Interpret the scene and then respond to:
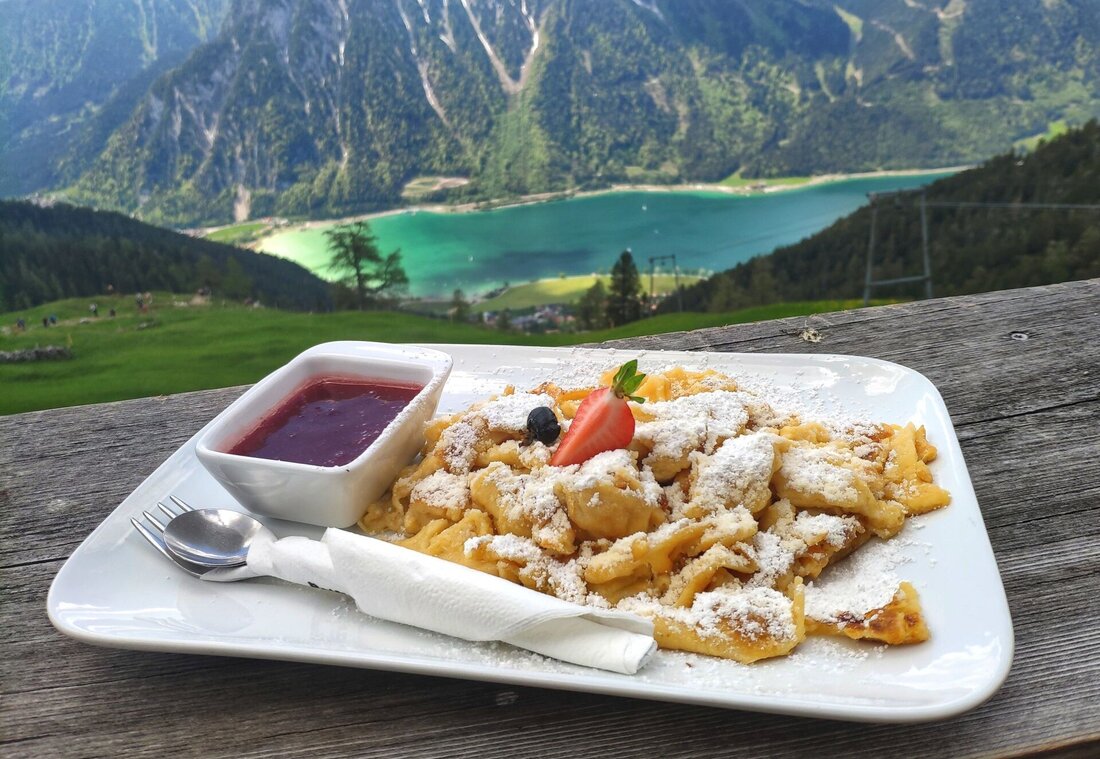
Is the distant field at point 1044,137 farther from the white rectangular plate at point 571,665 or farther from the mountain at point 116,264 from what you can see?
the white rectangular plate at point 571,665

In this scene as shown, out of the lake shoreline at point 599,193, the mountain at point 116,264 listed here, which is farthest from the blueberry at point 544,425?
the lake shoreline at point 599,193

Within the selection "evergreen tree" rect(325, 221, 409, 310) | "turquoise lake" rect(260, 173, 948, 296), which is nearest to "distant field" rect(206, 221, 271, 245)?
"turquoise lake" rect(260, 173, 948, 296)

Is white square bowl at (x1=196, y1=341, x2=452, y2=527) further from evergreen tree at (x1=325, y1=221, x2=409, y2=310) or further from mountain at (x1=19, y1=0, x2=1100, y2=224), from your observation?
mountain at (x1=19, y1=0, x2=1100, y2=224)

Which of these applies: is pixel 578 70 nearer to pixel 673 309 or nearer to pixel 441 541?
pixel 673 309

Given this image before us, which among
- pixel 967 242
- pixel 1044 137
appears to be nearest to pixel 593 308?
pixel 967 242

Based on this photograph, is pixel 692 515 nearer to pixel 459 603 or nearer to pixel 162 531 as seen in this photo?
pixel 459 603
